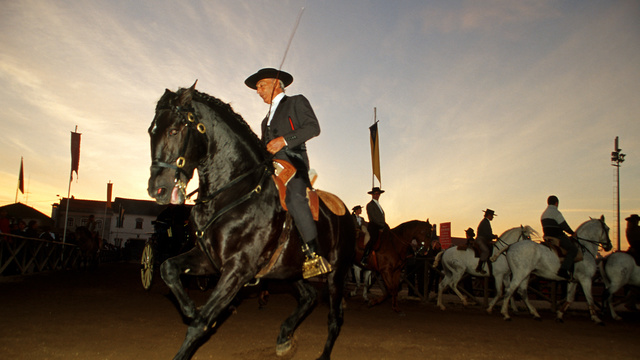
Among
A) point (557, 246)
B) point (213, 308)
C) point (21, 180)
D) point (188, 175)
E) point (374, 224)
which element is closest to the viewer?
point (213, 308)

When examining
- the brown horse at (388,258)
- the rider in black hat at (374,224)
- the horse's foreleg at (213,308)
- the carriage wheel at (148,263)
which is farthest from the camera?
the carriage wheel at (148,263)

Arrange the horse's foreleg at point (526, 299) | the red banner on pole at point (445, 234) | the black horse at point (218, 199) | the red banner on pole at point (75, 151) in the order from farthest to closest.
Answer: the red banner on pole at point (445, 234) < the red banner on pole at point (75, 151) < the horse's foreleg at point (526, 299) < the black horse at point (218, 199)

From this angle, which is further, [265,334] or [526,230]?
[526,230]

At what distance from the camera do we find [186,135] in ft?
12.2


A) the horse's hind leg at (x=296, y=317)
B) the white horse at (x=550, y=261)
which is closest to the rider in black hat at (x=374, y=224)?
the white horse at (x=550, y=261)

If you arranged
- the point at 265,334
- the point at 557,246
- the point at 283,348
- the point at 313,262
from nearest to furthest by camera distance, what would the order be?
the point at 313,262 < the point at 283,348 < the point at 265,334 < the point at 557,246

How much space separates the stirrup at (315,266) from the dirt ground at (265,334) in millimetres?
1258

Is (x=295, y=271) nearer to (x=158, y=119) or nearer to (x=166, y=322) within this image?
(x=158, y=119)

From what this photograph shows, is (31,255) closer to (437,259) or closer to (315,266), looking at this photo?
(437,259)

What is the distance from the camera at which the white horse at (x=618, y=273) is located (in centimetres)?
1059

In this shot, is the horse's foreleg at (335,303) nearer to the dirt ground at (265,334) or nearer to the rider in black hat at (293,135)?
the dirt ground at (265,334)

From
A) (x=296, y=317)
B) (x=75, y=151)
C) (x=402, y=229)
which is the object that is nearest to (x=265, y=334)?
(x=296, y=317)

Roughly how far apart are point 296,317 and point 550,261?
321 inches

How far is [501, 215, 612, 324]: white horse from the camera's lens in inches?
394
